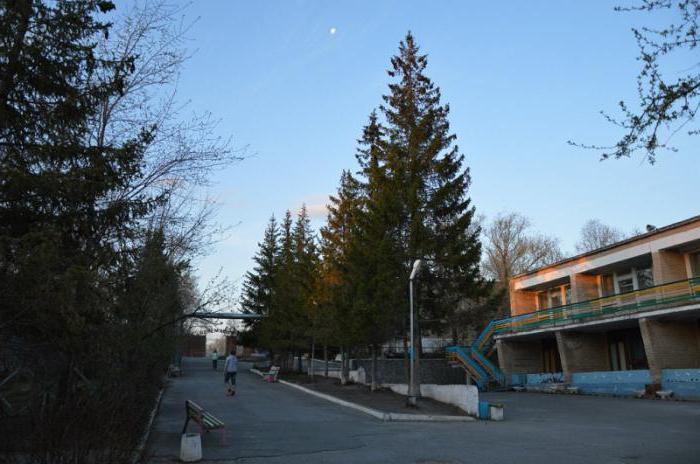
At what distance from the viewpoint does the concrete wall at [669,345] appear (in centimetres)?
2520

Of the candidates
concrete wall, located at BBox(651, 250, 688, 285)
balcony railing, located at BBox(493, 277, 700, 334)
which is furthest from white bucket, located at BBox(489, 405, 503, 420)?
concrete wall, located at BBox(651, 250, 688, 285)

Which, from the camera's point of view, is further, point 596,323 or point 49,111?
point 596,323

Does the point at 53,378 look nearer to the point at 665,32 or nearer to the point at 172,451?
the point at 172,451

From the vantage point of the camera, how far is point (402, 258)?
860 inches

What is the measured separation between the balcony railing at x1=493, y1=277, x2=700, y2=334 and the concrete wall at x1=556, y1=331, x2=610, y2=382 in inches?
45.5

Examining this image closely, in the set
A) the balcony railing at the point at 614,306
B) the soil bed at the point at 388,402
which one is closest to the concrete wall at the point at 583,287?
the balcony railing at the point at 614,306

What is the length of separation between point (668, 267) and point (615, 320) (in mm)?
3423

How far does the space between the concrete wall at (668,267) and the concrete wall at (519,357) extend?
11403mm

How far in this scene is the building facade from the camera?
2525cm

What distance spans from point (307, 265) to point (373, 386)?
11.9 metres

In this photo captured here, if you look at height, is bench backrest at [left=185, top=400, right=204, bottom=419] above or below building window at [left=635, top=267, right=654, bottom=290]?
below

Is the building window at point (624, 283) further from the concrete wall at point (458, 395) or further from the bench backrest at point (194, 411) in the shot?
the bench backrest at point (194, 411)

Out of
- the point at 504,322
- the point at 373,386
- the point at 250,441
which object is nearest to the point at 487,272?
the point at 504,322

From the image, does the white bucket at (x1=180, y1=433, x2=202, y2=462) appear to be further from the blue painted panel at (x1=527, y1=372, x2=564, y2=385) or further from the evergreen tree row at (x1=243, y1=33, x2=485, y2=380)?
the blue painted panel at (x1=527, y1=372, x2=564, y2=385)
